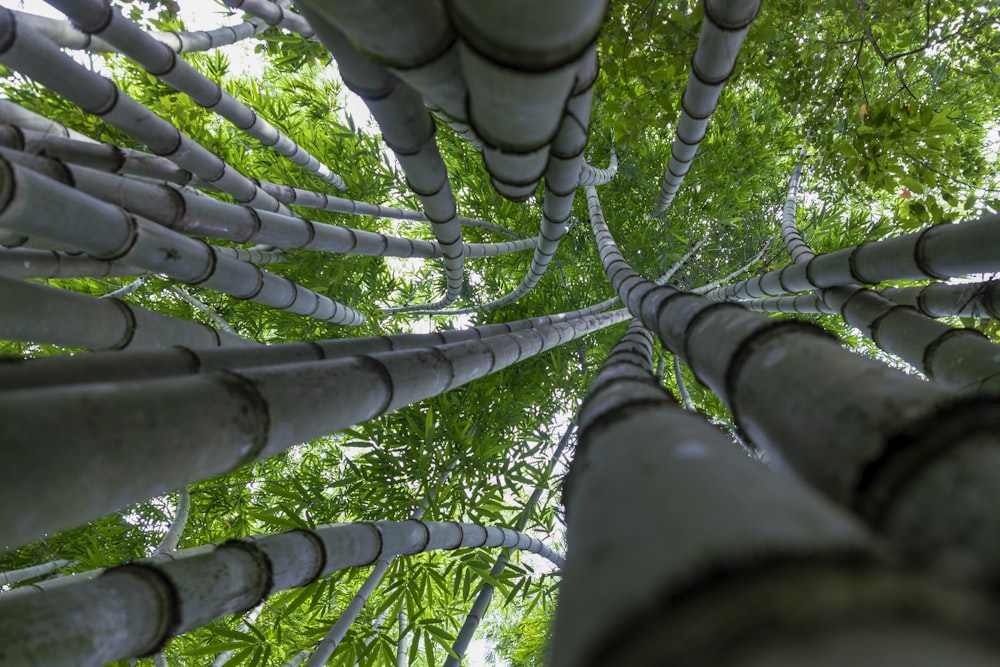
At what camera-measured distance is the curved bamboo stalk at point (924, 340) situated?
1.29 metres

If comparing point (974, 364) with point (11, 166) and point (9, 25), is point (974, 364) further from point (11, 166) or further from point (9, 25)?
point (9, 25)

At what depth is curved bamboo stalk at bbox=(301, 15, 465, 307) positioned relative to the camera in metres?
0.99

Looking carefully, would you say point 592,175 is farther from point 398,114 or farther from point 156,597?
point 156,597

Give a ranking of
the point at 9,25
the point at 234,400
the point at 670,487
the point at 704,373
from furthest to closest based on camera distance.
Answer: the point at 9,25 → the point at 704,373 → the point at 234,400 → the point at 670,487

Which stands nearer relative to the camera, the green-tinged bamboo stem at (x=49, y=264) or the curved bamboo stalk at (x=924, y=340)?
the curved bamboo stalk at (x=924, y=340)

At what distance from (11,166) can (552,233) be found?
201 centimetres

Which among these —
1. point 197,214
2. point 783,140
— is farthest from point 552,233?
point 783,140

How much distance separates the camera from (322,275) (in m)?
4.76

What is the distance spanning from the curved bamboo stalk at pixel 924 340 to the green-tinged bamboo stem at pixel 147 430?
4.38 ft

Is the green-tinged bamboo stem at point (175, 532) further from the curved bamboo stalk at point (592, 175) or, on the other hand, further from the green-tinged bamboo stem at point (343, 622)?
the curved bamboo stalk at point (592, 175)

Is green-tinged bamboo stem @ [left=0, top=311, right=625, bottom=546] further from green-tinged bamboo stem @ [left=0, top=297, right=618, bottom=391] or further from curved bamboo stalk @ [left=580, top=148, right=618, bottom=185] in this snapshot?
curved bamboo stalk @ [left=580, top=148, right=618, bottom=185]

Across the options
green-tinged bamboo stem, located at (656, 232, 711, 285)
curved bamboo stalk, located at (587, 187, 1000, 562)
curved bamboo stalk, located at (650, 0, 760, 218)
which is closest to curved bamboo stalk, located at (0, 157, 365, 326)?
curved bamboo stalk, located at (587, 187, 1000, 562)

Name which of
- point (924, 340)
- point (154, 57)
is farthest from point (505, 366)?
point (154, 57)

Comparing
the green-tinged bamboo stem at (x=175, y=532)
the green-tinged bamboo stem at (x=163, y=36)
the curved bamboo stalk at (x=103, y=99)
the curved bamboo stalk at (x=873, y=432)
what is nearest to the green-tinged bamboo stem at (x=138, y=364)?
the curved bamboo stalk at (x=873, y=432)
